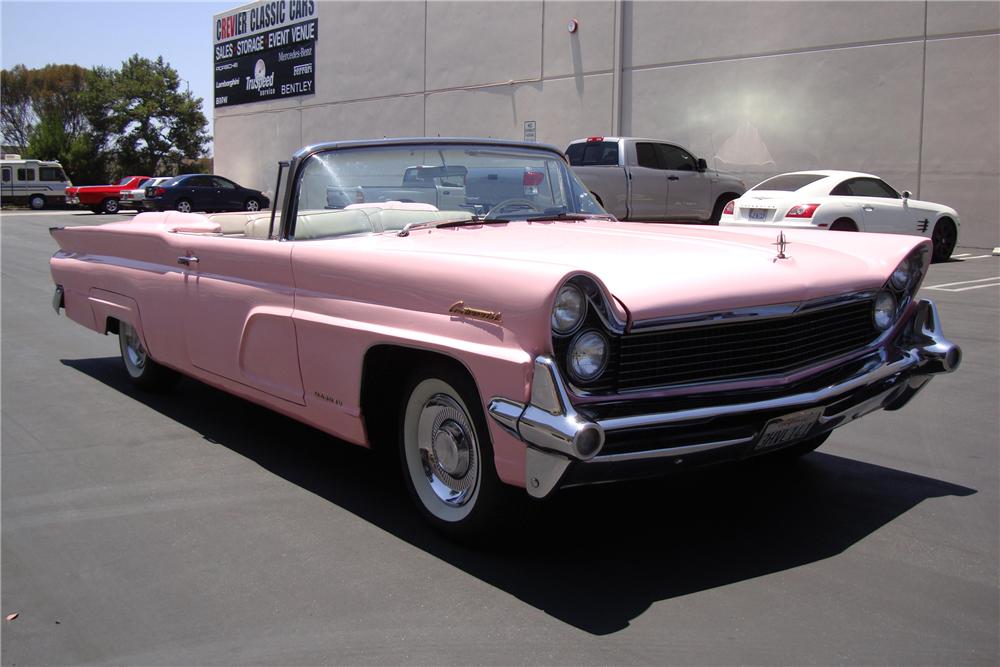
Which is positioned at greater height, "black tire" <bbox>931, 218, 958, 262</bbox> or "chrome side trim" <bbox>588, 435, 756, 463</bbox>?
"black tire" <bbox>931, 218, 958, 262</bbox>

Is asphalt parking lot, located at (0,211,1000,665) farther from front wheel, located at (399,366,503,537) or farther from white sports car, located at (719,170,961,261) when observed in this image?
white sports car, located at (719,170,961,261)

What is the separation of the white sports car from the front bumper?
8899 mm

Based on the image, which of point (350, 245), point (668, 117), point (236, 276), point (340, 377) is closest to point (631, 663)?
point (340, 377)

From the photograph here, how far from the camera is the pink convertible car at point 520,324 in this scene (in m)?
3.09

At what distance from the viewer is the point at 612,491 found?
167 inches

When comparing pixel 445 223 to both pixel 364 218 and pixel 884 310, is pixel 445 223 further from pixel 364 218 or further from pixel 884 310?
pixel 884 310

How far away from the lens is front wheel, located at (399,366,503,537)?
132 inches

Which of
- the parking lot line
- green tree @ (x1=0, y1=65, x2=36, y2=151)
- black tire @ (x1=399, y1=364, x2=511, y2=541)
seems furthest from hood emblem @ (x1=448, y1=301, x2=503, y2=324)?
green tree @ (x1=0, y1=65, x2=36, y2=151)

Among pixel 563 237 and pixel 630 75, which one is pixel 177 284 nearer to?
pixel 563 237

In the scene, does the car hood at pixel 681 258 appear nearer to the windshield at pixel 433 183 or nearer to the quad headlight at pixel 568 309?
the quad headlight at pixel 568 309

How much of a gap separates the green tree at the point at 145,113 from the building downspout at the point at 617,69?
38.2 m

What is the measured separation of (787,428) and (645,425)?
2.19 ft

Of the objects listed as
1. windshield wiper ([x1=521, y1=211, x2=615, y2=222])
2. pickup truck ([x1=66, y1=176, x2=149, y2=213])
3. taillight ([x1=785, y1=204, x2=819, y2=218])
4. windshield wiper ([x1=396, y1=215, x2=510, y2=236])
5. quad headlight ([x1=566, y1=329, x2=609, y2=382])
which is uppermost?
pickup truck ([x1=66, y1=176, x2=149, y2=213])

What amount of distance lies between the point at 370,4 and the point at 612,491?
27297 millimetres
